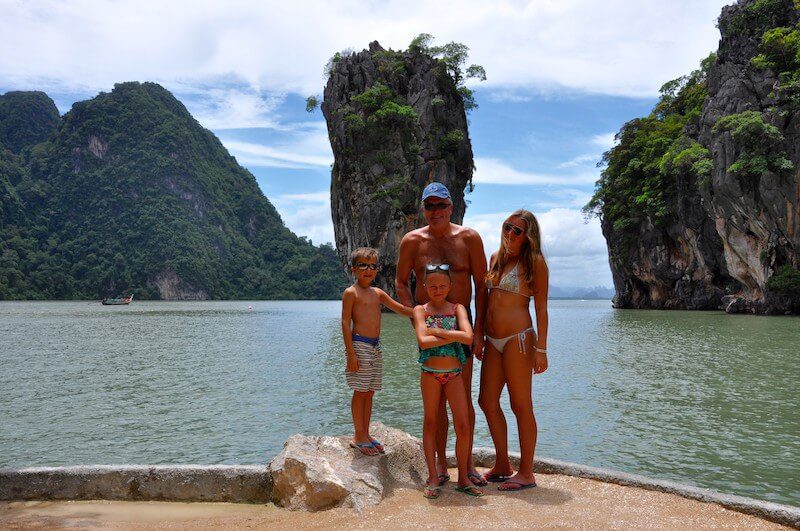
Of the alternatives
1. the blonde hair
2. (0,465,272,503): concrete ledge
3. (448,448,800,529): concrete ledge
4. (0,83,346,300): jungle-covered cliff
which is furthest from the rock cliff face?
(0,83,346,300): jungle-covered cliff

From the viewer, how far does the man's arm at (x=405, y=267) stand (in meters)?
4.31

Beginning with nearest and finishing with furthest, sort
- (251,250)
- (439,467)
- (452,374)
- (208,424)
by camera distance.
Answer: (452,374) → (439,467) → (208,424) → (251,250)

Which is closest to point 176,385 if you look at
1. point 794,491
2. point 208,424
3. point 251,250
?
point 208,424

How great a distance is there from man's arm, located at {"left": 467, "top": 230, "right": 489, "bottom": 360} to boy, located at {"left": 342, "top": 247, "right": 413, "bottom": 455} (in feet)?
1.93

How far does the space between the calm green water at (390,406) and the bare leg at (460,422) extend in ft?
10.8

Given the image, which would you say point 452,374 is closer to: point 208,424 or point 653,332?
point 208,424

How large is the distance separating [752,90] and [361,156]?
1104 inches

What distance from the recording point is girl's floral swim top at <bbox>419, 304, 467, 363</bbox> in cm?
386

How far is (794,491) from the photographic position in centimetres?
550

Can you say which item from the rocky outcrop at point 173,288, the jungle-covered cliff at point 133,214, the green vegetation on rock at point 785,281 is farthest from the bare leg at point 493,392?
the rocky outcrop at point 173,288

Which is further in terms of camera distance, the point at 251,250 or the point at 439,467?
the point at 251,250

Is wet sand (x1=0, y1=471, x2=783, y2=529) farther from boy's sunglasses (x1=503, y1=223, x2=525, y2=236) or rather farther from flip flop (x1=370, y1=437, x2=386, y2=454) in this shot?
boy's sunglasses (x1=503, y1=223, x2=525, y2=236)

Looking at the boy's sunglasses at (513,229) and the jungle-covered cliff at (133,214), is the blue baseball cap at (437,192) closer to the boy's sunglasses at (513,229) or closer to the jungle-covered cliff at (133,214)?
the boy's sunglasses at (513,229)

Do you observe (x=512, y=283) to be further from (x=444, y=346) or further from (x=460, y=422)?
(x=460, y=422)
